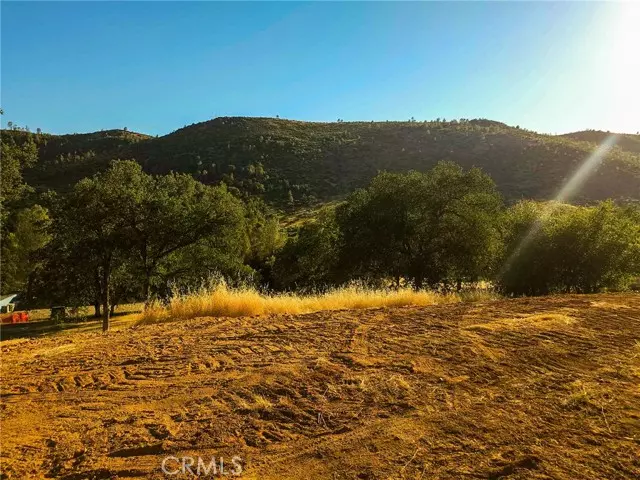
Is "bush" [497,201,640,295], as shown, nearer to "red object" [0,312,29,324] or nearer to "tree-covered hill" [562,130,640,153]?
"red object" [0,312,29,324]

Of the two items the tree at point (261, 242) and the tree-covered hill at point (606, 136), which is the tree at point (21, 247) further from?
the tree-covered hill at point (606, 136)

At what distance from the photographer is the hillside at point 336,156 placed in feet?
191

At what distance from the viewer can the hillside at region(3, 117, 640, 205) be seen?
58.2m

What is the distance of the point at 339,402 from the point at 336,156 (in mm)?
69969

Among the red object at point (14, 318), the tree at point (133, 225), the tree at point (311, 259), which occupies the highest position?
the tree at point (133, 225)

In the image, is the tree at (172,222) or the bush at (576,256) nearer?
the bush at (576,256)

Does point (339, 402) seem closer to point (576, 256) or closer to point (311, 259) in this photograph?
point (576, 256)

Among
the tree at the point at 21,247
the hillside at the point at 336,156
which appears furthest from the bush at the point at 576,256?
the hillside at the point at 336,156

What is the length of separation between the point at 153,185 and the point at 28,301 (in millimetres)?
15396

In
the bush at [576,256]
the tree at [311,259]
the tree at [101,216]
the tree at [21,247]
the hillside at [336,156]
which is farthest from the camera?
the hillside at [336,156]

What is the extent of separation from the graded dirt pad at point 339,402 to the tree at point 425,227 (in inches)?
495

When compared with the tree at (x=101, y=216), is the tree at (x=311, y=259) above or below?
below

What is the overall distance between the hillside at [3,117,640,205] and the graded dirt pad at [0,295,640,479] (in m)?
52.1

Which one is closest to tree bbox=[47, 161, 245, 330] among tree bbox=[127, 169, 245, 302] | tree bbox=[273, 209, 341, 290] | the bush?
tree bbox=[127, 169, 245, 302]
